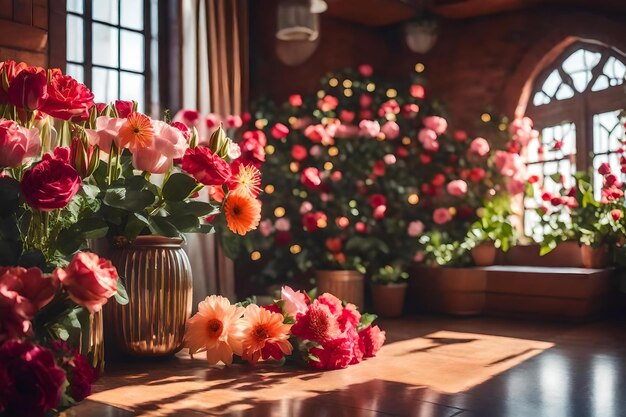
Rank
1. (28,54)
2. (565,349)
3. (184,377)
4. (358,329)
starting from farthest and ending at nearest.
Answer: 1. (28,54)
2. (565,349)
3. (358,329)
4. (184,377)

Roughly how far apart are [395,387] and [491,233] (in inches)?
102

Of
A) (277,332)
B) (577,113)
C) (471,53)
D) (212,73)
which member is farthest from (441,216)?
(277,332)

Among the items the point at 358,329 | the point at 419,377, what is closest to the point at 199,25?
the point at 358,329

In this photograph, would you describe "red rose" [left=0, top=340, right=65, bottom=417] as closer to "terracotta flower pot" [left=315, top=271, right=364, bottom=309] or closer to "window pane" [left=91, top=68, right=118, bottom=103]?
"terracotta flower pot" [left=315, top=271, right=364, bottom=309]

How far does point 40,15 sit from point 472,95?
9.40ft

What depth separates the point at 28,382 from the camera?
1.15m

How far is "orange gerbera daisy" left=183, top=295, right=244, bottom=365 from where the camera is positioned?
1882mm

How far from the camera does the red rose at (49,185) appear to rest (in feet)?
4.17

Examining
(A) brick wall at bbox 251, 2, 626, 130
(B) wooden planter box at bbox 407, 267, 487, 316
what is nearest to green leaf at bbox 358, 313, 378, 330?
(B) wooden planter box at bbox 407, 267, 487, 316

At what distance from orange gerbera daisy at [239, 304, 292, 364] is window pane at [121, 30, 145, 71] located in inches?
101

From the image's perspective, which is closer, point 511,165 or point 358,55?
point 511,165

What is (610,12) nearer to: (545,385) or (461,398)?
(545,385)

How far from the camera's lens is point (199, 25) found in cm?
412

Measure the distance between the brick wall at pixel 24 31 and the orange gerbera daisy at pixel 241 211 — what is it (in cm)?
206
